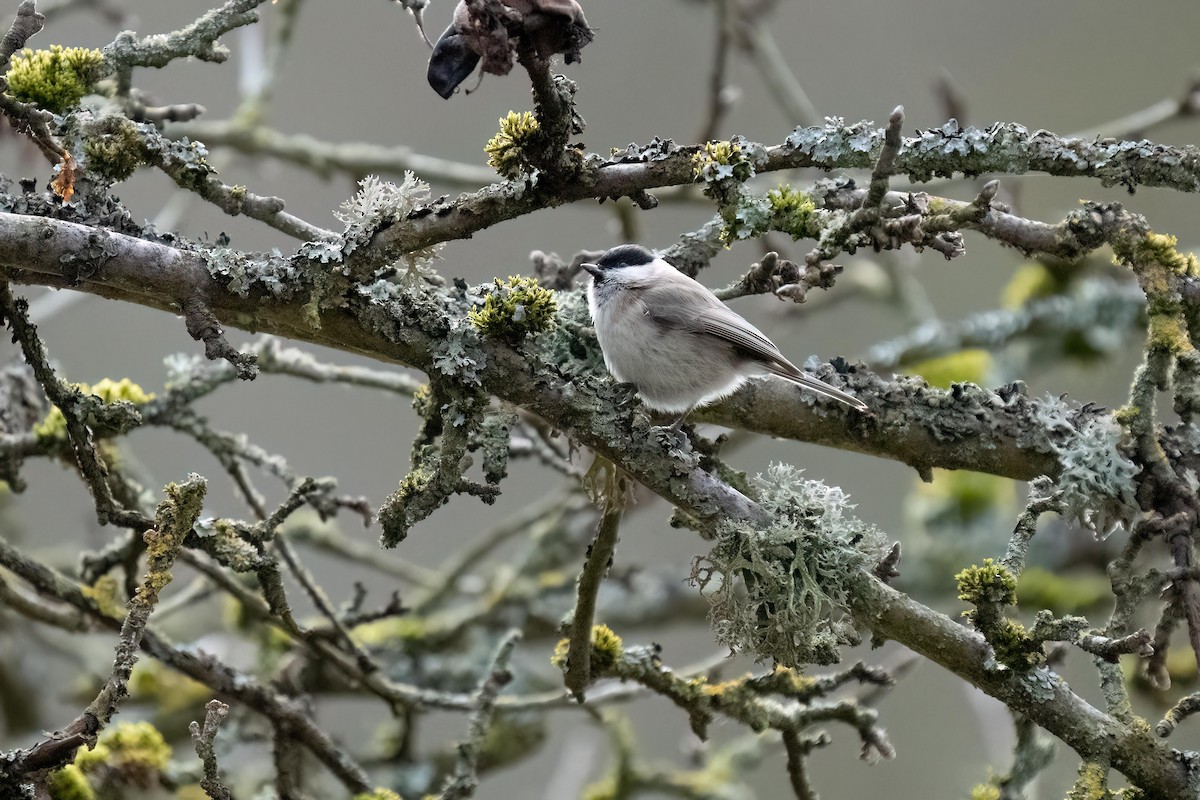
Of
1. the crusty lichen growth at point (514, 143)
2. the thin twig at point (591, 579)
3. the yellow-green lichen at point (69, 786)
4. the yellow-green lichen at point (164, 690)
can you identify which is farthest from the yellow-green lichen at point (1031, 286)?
the yellow-green lichen at point (69, 786)

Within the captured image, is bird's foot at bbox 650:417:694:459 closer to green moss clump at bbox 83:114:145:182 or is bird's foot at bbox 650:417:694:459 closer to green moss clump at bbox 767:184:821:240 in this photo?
green moss clump at bbox 767:184:821:240

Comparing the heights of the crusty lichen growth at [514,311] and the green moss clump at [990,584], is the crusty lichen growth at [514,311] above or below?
above

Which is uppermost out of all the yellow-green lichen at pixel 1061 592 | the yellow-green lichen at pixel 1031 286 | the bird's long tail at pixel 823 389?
the yellow-green lichen at pixel 1031 286

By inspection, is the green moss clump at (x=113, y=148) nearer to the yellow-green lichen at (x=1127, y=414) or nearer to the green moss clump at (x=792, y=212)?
the green moss clump at (x=792, y=212)

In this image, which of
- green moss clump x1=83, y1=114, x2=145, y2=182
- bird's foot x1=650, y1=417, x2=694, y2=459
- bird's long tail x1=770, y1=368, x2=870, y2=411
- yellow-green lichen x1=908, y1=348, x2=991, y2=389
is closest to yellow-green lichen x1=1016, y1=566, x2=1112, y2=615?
yellow-green lichen x1=908, y1=348, x2=991, y2=389

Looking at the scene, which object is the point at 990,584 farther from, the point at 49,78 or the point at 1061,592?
the point at 1061,592

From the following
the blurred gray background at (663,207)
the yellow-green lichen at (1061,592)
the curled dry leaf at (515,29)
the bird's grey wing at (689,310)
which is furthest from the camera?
the blurred gray background at (663,207)

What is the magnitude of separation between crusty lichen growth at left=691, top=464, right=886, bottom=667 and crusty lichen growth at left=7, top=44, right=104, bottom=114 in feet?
4.85

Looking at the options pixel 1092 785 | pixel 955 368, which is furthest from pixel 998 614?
pixel 955 368

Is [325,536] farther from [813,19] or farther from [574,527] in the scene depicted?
[813,19]

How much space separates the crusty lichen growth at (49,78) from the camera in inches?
78.5

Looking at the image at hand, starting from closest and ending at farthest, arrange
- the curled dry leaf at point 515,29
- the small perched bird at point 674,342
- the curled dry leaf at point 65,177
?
the curled dry leaf at point 515,29
the curled dry leaf at point 65,177
the small perched bird at point 674,342

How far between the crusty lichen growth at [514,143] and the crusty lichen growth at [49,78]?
3.00ft

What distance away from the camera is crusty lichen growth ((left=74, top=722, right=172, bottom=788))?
2.34m
